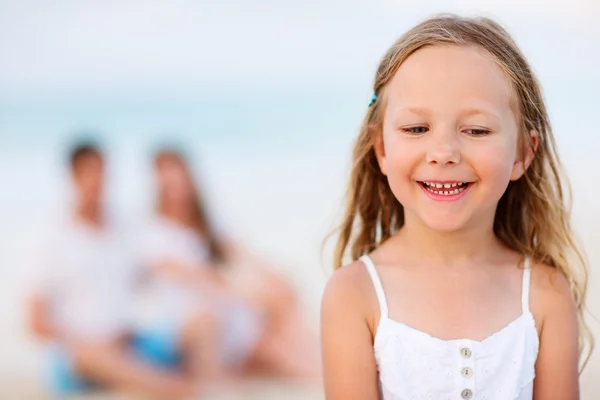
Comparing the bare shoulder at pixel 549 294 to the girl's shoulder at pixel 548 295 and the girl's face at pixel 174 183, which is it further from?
the girl's face at pixel 174 183

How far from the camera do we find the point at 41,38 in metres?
5.82

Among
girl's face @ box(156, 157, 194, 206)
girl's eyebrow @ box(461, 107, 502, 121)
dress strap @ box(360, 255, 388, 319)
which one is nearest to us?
girl's eyebrow @ box(461, 107, 502, 121)

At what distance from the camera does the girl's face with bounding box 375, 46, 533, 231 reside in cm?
181

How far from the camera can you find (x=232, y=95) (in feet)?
19.3

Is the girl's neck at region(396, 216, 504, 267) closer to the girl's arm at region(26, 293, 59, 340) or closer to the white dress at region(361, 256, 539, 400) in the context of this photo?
the white dress at region(361, 256, 539, 400)

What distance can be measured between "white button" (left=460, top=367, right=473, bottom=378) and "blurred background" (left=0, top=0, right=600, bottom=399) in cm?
276

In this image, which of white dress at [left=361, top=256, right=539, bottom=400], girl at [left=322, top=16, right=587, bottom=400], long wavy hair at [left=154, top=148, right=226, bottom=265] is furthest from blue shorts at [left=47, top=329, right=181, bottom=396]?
white dress at [left=361, top=256, right=539, bottom=400]

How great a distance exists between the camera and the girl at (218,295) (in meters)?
4.22

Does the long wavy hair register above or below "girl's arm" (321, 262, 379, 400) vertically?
above

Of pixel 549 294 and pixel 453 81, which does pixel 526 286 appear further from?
pixel 453 81

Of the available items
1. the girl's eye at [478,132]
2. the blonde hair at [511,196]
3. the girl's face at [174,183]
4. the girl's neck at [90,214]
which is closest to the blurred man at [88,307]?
the girl's neck at [90,214]

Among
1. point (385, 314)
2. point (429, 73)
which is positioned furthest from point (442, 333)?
point (429, 73)

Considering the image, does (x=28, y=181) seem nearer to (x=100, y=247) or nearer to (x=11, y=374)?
(x=100, y=247)

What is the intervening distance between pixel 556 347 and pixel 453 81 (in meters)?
0.63
